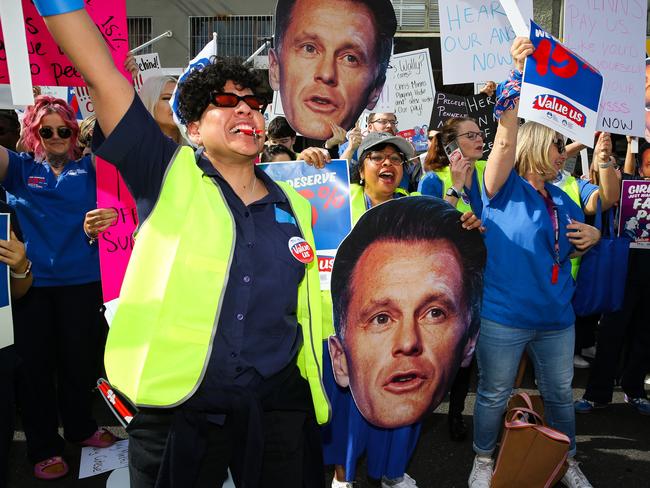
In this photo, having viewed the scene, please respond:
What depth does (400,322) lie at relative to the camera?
3105 millimetres

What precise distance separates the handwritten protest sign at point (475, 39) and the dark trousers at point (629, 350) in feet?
6.46

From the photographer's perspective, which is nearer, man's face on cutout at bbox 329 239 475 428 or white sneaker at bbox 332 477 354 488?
man's face on cutout at bbox 329 239 475 428

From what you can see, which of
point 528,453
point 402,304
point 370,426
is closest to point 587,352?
point 528,453

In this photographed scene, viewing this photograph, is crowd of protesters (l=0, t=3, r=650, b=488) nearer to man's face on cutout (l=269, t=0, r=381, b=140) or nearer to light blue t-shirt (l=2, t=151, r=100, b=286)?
light blue t-shirt (l=2, t=151, r=100, b=286)

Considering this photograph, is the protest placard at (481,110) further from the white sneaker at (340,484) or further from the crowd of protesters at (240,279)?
the white sneaker at (340,484)

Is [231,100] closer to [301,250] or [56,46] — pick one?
[301,250]

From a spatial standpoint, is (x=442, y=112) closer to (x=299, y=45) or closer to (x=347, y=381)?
(x=299, y=45)

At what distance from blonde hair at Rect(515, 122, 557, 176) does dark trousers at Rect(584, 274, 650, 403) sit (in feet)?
5.76

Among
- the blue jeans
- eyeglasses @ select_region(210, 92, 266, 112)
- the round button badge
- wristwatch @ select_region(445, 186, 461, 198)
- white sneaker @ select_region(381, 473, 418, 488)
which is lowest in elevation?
white sneaker @ select_region(381, 473, 418, 488)

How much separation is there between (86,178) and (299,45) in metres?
1.58

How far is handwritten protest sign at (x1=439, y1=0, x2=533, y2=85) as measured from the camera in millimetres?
3635

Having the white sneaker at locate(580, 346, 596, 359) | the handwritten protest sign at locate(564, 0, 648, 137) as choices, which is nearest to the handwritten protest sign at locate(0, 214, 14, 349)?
the handwritten protest sign at locate(564, 0, 648, 137)

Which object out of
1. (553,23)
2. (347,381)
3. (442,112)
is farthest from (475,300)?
(553,23)

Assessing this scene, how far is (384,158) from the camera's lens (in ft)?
10.8
